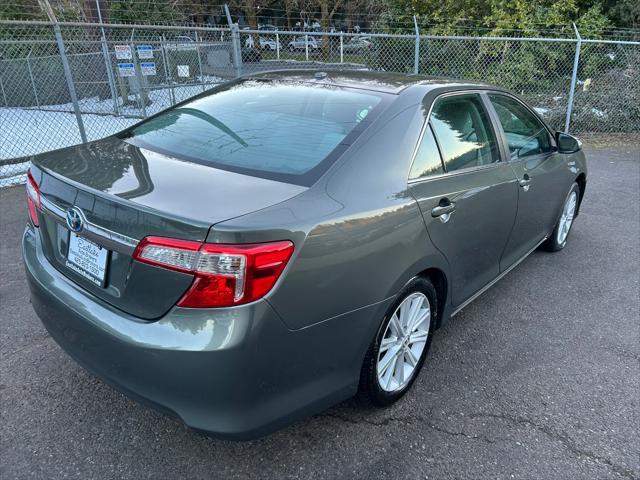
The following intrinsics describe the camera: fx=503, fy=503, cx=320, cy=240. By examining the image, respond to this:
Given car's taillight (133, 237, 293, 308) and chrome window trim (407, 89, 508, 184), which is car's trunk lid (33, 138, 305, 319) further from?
chrome window trim (407, 89, 508, 184)

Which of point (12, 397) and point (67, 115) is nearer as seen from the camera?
point (12, 397)

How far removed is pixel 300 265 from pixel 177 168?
78 cm

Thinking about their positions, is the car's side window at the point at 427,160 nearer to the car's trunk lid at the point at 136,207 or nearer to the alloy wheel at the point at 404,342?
the alloy wheel at the point at 404,342

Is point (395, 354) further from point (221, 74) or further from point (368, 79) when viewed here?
point (221, 74)

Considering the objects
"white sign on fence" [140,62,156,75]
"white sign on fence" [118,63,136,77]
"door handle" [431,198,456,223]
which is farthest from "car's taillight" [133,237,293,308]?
"white sign on fence" [140,62,156,75]

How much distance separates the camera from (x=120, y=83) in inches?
457

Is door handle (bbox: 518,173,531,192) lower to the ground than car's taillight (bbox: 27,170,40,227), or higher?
lower

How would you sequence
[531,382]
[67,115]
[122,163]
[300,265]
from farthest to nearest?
[67,115] < [531,382] < [122,163] < [300,265]

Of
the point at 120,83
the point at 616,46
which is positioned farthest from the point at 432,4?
the point at 120,83

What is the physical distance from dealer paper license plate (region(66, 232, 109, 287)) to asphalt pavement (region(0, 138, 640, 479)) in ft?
2.69

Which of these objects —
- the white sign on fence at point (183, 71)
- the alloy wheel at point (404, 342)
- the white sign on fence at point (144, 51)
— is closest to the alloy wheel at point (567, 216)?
the alloy wheel at point (404, 342)

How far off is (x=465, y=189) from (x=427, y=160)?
1.11ft

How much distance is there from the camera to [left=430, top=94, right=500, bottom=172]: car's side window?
108 inches

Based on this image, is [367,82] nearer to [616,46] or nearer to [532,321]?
[532,321]
